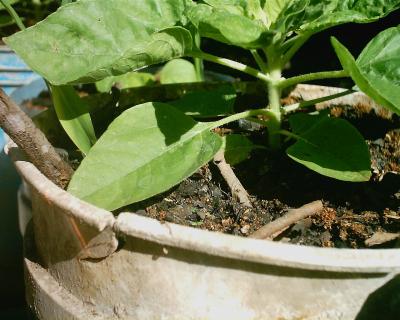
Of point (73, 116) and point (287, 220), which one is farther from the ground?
point (73, 116)

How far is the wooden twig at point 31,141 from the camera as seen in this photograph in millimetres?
592

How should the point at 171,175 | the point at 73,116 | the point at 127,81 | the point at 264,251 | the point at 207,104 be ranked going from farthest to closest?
the point at 127,81, the point at 207,104, the point at 73,116, the point at 171,175, the point at 264,251

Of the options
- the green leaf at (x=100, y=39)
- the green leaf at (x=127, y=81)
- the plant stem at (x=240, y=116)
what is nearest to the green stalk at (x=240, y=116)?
the plant stem at (x=240, y=116)

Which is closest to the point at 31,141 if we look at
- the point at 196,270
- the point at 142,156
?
the point at 142,156

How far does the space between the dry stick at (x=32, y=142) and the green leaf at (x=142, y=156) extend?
2.4 inches

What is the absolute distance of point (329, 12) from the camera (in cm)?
67

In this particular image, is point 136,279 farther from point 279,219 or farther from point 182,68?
point 182,68

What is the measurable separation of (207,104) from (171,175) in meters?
0.24

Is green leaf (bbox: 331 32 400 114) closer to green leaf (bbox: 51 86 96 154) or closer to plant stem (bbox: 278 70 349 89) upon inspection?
plant stem (bbox: 278 70 349 89)

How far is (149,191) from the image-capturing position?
1.89 ft

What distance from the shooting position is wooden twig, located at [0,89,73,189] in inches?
23.3

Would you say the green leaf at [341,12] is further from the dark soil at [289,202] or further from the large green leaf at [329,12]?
the dark soil at [289,202]

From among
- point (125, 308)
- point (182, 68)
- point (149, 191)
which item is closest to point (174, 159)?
point (149, 191)

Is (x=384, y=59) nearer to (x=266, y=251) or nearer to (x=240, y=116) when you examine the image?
(x=240, y=116)
